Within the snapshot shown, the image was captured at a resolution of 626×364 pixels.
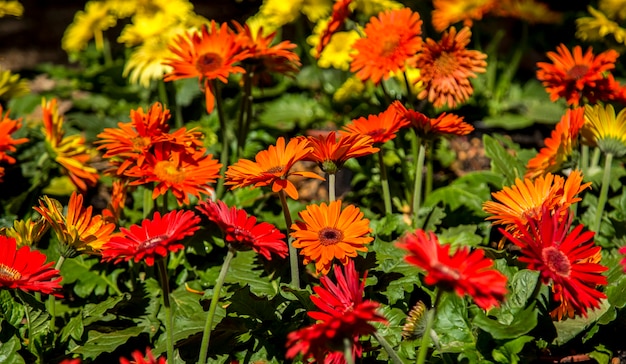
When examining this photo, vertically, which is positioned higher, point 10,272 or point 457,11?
point 457,11

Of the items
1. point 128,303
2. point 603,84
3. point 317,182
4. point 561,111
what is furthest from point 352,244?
point 561,111

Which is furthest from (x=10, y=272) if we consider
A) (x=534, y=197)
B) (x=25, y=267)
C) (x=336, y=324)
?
(x=534, y=197)

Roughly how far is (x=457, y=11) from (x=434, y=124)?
5.30 ft

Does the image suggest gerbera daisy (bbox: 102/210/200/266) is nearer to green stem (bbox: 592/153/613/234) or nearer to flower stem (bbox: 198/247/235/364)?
flower stem (bbox: 198/247/235/364)

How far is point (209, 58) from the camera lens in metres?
2.28

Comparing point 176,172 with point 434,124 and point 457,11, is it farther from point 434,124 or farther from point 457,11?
point 457,11

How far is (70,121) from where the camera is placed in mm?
3367

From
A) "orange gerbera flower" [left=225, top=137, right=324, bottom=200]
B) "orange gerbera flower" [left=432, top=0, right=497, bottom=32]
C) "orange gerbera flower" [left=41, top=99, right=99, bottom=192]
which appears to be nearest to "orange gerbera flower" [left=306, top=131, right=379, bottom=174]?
"orange gerbera flower" [left=225, top=137, right=324, bottom=200]

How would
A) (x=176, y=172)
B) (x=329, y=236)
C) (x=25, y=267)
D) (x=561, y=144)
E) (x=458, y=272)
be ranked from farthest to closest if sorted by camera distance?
(x=561, y=144), (x=176, y=172), (x=329, y=236), (x=25, y=267), (x=458, y=272)

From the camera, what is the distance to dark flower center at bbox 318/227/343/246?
176cm

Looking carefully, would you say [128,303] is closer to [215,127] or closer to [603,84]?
[215,127]

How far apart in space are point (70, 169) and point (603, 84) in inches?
73.2

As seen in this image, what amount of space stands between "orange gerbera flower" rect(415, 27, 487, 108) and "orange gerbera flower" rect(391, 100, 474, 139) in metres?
0.17

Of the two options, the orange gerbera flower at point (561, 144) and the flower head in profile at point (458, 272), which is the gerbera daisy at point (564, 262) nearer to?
the flower head in profile at point (458, 272)
